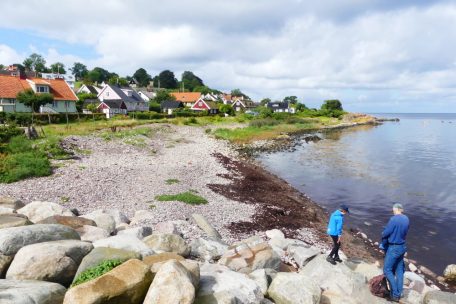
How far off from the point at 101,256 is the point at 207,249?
4.66 metres

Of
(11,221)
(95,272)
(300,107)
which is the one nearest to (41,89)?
(11,221)

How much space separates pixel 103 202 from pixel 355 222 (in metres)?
15.4

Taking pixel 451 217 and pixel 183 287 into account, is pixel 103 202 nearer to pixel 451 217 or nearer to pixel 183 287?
pixel 183 287

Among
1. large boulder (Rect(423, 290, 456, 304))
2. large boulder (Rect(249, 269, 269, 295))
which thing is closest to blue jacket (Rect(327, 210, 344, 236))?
large boulder (Rect(423, 290, 456, 304))

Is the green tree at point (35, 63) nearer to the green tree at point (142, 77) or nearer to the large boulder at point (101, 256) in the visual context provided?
the green tree at point (142, 77)

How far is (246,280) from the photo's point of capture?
31.0ft

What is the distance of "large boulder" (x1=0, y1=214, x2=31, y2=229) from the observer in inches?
430

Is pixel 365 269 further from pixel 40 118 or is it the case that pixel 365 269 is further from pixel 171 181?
pixel 40 118

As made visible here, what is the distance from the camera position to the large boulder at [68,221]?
1234 centimetres

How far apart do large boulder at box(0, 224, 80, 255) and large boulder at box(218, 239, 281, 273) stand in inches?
187

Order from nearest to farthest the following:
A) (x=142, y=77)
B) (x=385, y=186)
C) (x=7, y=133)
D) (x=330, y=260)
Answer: (x=330, y=260)
(x=7, y=133)
(x=385, y=186)
(x=142, y=77)

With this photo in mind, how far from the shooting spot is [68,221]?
1257cm

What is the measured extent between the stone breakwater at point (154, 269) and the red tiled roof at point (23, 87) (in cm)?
5194

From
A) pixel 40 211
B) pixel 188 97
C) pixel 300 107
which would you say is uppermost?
pixel 188 97
